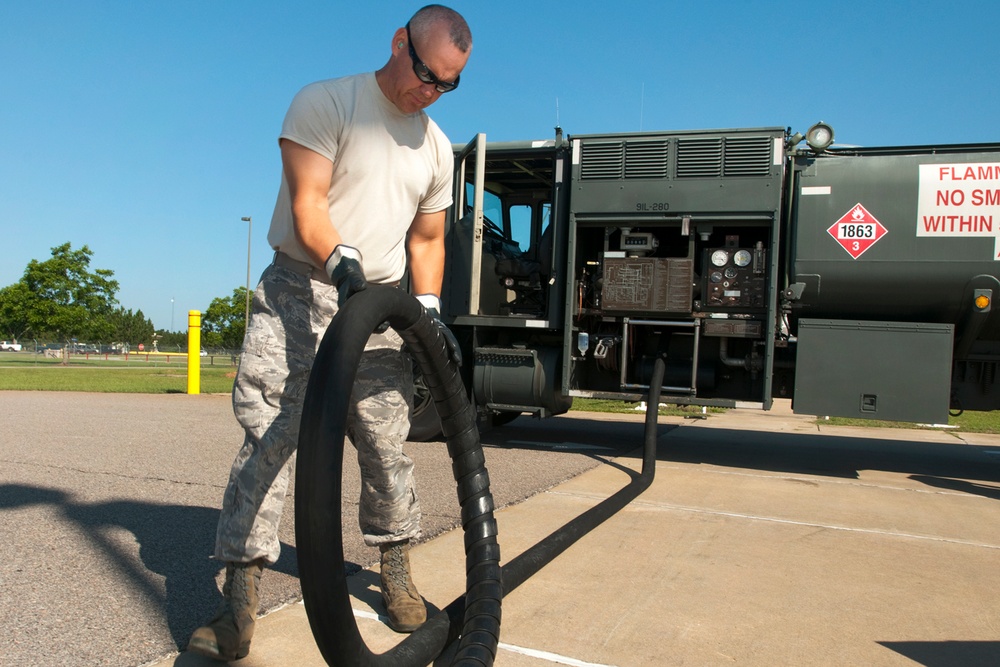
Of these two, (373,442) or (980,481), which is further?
(980,481)

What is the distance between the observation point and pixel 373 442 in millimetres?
2633

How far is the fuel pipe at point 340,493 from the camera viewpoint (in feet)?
5.52

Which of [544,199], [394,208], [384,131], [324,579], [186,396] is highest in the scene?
[544,199]

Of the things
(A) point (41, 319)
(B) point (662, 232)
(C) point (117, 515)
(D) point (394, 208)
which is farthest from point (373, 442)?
(A) point (41, 319)

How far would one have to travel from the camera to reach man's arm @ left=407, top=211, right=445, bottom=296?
284 cm

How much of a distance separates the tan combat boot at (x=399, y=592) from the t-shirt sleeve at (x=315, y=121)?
1403mm

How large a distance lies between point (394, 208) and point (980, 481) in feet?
21.1

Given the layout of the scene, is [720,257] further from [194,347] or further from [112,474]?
[194,347]

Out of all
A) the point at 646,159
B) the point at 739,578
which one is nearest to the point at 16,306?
the point at 646,159

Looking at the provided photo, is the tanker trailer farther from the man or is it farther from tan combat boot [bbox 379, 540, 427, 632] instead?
tan combat boot [bbox 379, 540, 427, 632]

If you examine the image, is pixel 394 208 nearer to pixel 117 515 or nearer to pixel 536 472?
pixel 117 515

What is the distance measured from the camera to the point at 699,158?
6754mm

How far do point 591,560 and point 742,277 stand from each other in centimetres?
378

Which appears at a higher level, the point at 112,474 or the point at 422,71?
the point at 422,71
